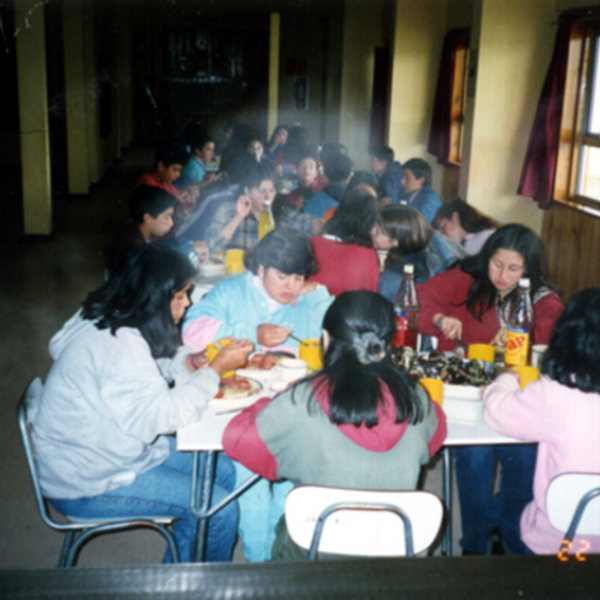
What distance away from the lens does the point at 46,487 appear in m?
1.75

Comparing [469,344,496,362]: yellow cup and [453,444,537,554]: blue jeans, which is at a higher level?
[469,344,496,362]: yellow cup

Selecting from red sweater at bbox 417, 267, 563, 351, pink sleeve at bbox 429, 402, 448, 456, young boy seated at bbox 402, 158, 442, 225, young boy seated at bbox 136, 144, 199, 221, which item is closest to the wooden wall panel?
young boy seated at bbox 402, 158, 442, 225

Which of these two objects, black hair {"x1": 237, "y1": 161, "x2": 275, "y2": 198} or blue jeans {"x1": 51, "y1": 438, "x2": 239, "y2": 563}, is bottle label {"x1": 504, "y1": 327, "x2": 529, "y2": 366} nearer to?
blue jeans {"x1": 51, "y1": 438, "x2": 239, "y2": 563}

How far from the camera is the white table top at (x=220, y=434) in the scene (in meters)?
1.68

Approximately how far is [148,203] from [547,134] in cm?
336

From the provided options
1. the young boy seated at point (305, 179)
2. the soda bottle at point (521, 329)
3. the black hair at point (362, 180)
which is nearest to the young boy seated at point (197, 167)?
the young boy seated at point (305, 179)

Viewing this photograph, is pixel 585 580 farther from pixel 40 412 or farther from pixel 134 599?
pixel 40 412

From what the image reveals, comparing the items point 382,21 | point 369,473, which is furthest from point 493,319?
point 382,21

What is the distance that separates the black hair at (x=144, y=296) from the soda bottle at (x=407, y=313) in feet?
2.81

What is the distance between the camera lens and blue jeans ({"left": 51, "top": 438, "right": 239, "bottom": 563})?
1.78 meters

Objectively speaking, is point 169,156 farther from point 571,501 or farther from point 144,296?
point 571,501

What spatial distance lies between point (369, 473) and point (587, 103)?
4503 millimetres

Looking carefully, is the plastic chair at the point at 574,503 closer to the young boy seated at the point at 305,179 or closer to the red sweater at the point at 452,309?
the red sweater at the point at 452,309

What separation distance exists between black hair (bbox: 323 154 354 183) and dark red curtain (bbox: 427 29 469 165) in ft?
8.60
